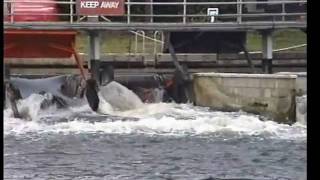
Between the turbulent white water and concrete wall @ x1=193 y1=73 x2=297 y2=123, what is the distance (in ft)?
1.41

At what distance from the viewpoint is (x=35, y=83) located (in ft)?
85.5

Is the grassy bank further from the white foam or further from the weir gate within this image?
the white foam

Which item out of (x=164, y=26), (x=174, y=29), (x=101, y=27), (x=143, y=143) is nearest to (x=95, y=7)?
(x=101, y=27)

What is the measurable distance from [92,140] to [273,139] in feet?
15.1

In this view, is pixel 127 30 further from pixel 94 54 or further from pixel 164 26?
pixel 94 54

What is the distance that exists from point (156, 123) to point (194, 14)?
9.56 metres

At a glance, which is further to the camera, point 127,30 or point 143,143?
point 127,30

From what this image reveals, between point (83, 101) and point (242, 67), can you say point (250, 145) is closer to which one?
point (83, 101)

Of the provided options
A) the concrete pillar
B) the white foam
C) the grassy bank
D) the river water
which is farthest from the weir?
the grassy bank

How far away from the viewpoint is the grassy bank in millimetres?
33875

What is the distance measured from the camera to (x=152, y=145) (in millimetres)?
17812

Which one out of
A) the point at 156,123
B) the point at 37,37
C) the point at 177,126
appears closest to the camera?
the point at 177,126

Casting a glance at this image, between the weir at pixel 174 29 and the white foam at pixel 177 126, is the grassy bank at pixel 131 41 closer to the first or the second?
the weir at pixel 174 29
